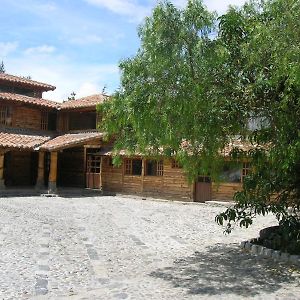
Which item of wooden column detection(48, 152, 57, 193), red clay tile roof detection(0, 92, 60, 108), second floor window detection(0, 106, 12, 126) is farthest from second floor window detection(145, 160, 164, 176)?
second floor window detection(0, 106, 12, 126)

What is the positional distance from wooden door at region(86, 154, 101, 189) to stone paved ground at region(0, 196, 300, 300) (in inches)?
425

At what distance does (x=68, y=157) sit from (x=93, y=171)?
8.65 ft

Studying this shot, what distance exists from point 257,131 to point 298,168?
4.15 ft

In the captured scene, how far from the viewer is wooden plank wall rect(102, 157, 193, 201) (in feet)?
70.4

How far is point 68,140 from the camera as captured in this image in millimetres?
23625

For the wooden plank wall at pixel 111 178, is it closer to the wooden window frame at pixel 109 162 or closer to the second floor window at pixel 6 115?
the wooden window frame at pixel 109 162

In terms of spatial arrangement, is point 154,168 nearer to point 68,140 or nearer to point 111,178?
point 111,178

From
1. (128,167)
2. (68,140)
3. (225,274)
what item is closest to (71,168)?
(68,140)

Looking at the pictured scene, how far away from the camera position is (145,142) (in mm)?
7402

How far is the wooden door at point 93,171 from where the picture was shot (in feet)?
83.5

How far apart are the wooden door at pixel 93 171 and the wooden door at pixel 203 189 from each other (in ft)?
22.9

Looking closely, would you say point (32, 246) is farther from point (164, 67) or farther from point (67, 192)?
point (67, 192)

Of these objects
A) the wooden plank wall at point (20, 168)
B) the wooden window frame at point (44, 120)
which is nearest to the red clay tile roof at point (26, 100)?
the wooden window frame at point (44, 120)

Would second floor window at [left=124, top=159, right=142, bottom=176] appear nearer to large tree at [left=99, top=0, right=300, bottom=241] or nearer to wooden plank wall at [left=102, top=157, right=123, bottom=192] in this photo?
wooden plank wall at [left=102, top=157, right=123, bottom=192]
